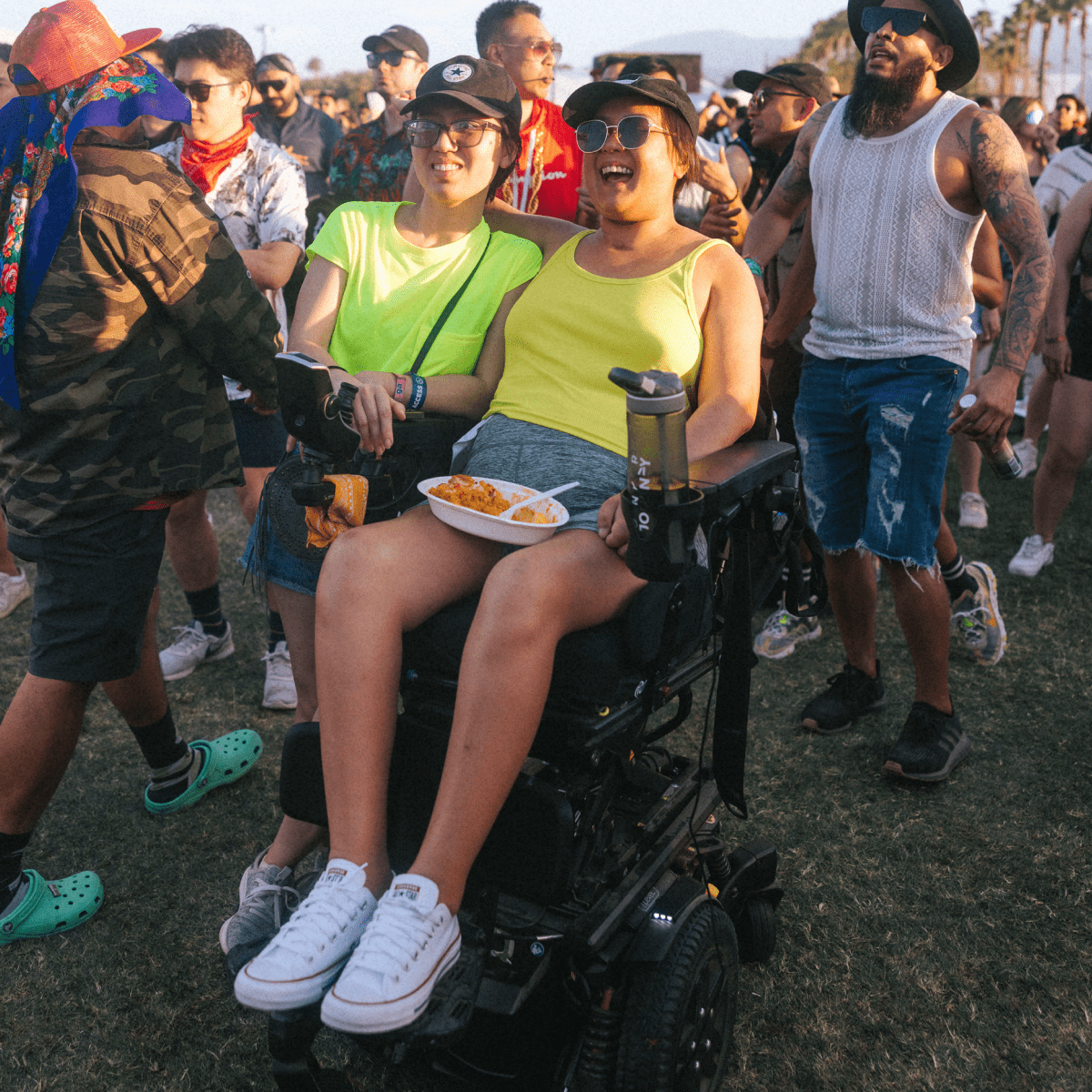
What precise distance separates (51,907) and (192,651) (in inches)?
58.9

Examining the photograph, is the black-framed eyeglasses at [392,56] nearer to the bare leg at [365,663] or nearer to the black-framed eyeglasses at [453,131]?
the black-framed eyeglasses at [453,131]

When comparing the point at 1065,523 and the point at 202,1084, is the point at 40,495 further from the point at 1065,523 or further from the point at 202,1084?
the point at 1065,523

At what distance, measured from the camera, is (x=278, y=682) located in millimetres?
3564

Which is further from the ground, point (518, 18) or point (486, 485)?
point (518, 18)

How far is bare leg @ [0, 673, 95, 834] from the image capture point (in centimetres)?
228

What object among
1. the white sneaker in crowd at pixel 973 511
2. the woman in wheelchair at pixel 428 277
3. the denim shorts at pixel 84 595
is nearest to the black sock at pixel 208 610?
the woman in wheelchair at pixel 428 277

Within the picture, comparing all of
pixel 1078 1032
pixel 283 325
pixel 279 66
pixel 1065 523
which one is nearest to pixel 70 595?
pixel 283 325

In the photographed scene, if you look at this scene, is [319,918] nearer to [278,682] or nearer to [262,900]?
[262,900]

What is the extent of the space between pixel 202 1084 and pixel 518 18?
3629mm

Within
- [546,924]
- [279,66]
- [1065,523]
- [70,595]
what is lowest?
[1065,523]

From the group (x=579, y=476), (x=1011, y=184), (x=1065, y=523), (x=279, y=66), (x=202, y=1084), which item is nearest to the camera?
(x=202, y=1084)

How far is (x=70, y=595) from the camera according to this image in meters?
2.28

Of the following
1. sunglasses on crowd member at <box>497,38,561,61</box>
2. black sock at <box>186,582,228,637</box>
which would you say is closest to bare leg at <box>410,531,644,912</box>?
black sock at <box>186,582,228,637</box>

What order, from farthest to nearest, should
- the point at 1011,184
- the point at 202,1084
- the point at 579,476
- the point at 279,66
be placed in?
1. the point at 279,66
2. the point at 1011,184
3. the point at 579,476
4. the point at 202,1084
